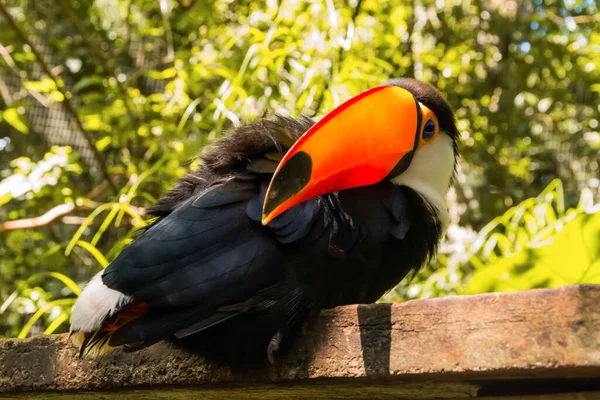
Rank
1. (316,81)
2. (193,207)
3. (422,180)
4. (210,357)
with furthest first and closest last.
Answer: (316,81), (422,180), (193,207), (210,357)

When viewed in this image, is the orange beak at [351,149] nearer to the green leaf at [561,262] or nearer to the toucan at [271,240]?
the toucan at [271,240]

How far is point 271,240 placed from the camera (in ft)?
3.02

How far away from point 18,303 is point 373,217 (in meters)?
1.59

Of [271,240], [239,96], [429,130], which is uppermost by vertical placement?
[271,240]

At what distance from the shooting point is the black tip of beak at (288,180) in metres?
0.83

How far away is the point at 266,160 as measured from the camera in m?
1.04

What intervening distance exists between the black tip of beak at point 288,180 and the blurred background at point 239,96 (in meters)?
0.88

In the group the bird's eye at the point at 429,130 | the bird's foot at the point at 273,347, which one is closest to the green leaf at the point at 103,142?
the bird's eye at the point at 429,130

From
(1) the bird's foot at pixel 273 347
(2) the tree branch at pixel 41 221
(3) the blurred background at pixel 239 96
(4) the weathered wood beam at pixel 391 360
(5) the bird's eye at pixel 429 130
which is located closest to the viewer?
(4) the weathered wood beam at pixel 391 360

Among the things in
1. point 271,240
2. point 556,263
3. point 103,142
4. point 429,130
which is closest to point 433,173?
point 429,130

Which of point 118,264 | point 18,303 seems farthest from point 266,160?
point 18,303

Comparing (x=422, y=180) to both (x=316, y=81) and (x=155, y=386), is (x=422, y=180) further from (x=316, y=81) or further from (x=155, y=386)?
(x=316, y=81)

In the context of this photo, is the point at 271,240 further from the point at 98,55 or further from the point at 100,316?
the point at 98,55

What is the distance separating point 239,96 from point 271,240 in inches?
39.4
